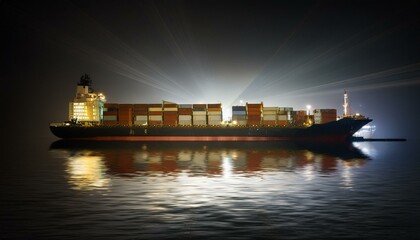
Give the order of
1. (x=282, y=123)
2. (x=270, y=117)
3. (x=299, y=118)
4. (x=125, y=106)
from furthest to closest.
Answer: (x=125, y=106) → (x=299, y=118) → (x=270, y=117) → (x=282, y=123)

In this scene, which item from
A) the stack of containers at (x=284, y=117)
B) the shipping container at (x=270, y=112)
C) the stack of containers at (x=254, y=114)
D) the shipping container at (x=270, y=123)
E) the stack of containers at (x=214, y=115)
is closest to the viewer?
the shipping container at (x=270, y=123)

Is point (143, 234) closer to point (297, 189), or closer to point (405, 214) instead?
point (405, 214)

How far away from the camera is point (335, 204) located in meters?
23.9

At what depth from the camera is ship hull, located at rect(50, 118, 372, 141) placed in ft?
323

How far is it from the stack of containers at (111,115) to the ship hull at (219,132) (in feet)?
8.22

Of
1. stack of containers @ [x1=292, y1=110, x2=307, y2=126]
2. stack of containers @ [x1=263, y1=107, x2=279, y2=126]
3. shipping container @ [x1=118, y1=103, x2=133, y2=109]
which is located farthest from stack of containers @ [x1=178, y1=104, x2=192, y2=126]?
stack of containers @ [x1=292, y1=110, x2=307, y2=126]

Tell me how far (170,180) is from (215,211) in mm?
12960

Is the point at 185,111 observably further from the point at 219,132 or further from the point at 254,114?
the point at 254,114

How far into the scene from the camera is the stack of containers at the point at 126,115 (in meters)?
102

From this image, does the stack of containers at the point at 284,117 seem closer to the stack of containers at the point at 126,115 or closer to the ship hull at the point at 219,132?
the ship hull at the point at 219,132

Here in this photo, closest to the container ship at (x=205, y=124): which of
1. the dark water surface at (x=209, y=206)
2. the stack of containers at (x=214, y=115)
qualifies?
the stack of containers at (x=214, y=115)

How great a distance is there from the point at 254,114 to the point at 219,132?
28.4 ft

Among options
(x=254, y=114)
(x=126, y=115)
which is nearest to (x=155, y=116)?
(x=126, y=115)

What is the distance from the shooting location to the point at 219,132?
100625 millimetres
